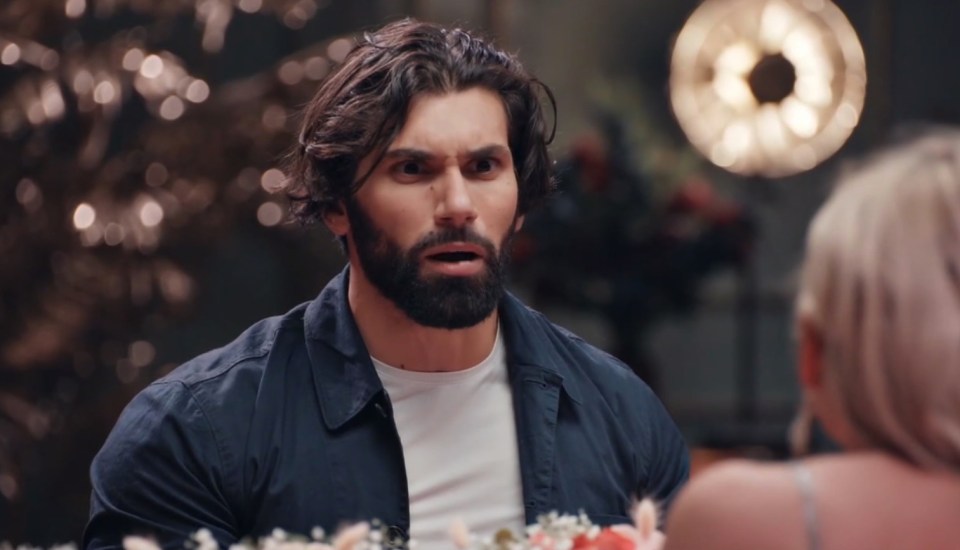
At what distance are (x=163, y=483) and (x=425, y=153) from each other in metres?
0.70

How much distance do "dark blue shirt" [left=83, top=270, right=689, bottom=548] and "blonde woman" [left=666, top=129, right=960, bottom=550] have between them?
3.54 feet

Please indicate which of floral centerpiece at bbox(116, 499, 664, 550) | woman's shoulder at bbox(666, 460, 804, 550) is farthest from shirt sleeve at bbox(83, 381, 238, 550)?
woman's shoulder at bbox(666, 460, 804, 550)

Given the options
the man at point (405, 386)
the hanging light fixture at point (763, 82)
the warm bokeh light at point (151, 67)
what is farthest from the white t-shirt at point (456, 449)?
the hanging light fixture at point (763, 82)

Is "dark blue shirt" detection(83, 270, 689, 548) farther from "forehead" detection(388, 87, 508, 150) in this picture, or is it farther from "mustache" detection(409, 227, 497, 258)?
"forehead" detection(388, 87, 508, 150)

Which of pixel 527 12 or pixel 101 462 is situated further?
pixel 527 12

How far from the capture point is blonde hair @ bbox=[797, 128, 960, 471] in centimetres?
151

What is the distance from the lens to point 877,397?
1513 mm

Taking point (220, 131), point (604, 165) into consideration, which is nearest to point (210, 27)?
point (220, 131)

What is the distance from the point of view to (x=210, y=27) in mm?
4980

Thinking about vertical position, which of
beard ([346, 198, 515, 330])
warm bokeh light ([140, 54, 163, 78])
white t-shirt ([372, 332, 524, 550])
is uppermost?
warm bokeh light ([140, 54, 163, 78])

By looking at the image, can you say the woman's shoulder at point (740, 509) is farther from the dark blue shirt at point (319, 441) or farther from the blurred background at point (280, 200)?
the blurred background at point (280, 200)

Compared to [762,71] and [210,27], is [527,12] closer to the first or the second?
[762,71]

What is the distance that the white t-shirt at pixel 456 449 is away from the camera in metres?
2.60

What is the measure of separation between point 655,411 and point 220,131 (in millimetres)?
2453
